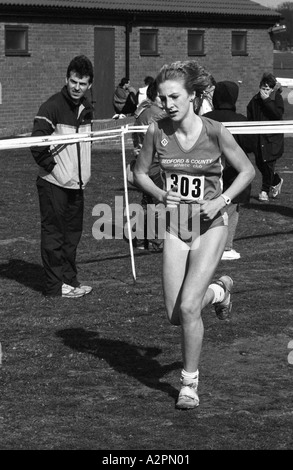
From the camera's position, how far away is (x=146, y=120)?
12078mm

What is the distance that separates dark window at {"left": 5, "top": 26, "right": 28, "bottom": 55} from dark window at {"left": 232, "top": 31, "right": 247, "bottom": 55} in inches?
408

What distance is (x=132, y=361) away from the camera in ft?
25.5

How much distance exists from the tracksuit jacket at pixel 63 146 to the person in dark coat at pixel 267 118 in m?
6.74

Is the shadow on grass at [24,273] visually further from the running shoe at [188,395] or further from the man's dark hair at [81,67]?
the running shoe at [188,395]

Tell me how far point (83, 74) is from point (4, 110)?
928 inches

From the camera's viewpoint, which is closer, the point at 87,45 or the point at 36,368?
the point at 36,368

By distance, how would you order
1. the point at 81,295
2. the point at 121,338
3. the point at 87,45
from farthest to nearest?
the point at 87,45
the point at 81,295
the point at 121,338

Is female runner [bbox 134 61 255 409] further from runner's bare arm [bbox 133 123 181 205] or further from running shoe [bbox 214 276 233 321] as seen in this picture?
running shoe [bbox 214 276 233 321]

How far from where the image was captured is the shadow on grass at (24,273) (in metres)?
10.7

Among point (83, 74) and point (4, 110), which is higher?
point (83, 74)

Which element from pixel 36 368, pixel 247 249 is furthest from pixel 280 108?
pixel 36 368

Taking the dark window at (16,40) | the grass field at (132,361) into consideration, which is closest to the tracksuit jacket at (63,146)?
the grass field at (132,361)

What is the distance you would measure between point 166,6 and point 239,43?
4434 millimetres
